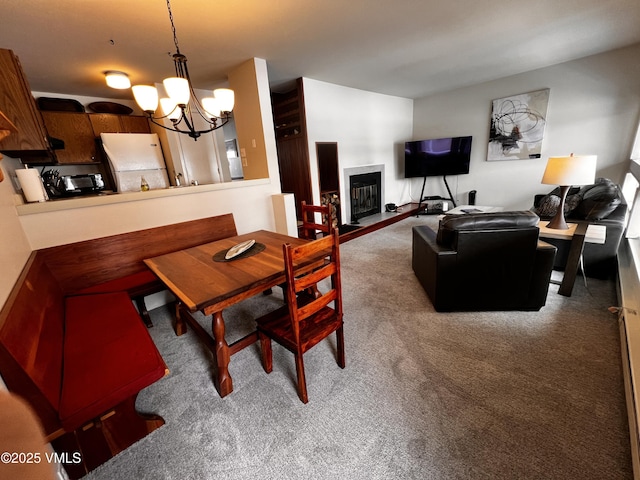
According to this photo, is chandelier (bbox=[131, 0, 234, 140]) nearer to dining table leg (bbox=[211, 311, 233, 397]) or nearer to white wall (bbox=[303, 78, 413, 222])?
dining table leg (bbox=[211, 311, 233, 397])

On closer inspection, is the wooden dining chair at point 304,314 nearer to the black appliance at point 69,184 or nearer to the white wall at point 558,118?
the black appliance at point 69,184

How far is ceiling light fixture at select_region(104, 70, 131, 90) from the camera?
10.0 ft

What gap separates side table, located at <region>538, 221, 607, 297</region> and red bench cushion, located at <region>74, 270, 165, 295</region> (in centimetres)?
Answer: 352

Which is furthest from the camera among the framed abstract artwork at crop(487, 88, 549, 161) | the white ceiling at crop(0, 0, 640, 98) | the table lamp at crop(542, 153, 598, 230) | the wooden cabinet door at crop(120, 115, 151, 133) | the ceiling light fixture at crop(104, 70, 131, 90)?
the framed abstract artwork at crop(487, 88, 549, 161)

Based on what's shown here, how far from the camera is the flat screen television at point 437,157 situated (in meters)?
5.29

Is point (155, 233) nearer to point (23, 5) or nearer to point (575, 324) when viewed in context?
point (23, 5)

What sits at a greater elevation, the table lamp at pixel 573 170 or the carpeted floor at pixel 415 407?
the table lamp at pixel 573 170

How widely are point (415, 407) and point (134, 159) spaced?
182 inches

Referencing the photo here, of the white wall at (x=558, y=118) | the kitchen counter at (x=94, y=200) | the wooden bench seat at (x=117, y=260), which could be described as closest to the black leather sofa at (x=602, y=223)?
the white wall at (x=558, y=118)

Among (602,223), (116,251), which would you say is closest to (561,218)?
(602,223)

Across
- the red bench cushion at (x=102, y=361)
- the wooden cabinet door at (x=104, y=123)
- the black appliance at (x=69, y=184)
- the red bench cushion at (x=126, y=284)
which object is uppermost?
the wooden cabinet door at (x=104, y=123)

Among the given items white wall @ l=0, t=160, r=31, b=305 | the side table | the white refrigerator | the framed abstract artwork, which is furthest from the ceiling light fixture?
the framed abstract artwork

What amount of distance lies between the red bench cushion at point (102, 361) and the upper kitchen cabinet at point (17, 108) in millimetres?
1206

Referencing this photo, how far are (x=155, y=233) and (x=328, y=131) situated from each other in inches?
125
